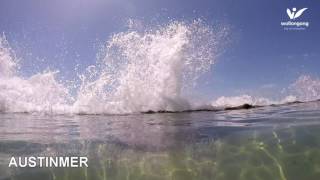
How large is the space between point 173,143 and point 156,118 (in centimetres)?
108

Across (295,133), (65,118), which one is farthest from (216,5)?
(65,118)

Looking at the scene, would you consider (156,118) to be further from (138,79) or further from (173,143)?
(138,79)

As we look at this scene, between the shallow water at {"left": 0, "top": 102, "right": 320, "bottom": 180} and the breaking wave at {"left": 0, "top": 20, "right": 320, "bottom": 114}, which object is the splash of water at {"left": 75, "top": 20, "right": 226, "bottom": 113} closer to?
the breaking wave at {"left": 0, "top": 20, "right": 320, "bottom": 114}

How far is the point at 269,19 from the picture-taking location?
7465 mm

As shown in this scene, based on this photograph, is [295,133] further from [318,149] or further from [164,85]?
[164,85]

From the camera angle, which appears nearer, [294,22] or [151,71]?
[294,22]

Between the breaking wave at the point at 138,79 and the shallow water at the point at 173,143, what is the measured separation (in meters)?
0.38

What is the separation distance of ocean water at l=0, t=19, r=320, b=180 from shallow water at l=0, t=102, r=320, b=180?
0.09 ft

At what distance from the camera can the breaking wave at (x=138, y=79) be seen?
8094 millimetres

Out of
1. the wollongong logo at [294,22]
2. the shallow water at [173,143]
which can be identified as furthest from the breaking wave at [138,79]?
the wollongong logo at [294,22]

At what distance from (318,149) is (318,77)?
10.4 ft

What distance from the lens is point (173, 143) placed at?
28.1ft

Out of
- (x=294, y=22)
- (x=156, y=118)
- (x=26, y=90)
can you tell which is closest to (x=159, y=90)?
(x=156, y=118)

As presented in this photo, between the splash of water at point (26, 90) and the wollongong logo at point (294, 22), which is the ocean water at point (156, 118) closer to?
the splash of water at point (26, 90)
